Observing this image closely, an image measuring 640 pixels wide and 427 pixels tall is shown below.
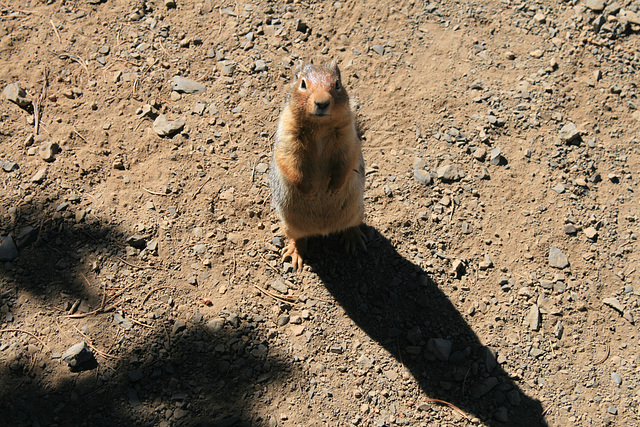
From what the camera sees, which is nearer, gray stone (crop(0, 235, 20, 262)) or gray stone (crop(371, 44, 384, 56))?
gray stone (crop(0, 235, 20, 262))

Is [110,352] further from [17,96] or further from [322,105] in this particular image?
[17,96]

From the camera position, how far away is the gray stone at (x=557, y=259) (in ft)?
14.5

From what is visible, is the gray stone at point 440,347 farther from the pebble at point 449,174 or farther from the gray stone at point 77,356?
the gray stone at point 77,356

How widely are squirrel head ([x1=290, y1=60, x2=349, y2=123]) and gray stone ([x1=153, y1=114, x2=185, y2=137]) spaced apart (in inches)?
70.6

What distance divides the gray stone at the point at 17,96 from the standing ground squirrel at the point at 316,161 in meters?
2.80

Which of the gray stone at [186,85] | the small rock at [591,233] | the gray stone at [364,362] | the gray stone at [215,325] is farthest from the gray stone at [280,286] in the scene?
the small rock at [591,233]

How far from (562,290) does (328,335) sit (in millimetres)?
2077

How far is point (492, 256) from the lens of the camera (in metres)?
4.50

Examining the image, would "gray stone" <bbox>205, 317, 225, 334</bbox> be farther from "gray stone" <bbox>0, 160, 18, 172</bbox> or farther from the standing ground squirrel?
"gray stone" <bbox>0, 160, 18, 172</bbox>

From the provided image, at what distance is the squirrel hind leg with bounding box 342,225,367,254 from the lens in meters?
4.50

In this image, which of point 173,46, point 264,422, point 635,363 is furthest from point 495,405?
point 173,46

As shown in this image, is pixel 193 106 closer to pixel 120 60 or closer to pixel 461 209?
pixel 120 60

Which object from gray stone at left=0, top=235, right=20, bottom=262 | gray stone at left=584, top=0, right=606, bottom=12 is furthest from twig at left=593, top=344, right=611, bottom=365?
gray stone at left=0, top=235, right=20, bottom=262

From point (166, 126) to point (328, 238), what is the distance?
2014mm
